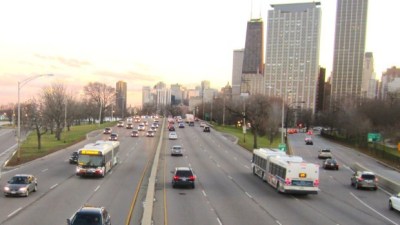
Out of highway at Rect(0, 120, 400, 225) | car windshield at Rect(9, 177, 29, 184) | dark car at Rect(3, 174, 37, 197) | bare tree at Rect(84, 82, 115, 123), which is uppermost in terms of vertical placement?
bare tree at Rect(84, 82, 115, 123)

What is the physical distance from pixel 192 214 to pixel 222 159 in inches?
1296

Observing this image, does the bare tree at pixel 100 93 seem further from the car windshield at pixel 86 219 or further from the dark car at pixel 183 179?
the car windshield at pixel 86 219

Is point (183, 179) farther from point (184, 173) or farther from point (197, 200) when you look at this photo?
point (197, 200)

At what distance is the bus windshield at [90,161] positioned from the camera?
35.9 m

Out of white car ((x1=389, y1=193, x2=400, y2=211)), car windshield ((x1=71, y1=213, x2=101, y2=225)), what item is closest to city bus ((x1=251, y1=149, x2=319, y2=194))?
white car ((x1=389, y1=193, x2=400, y2=211))

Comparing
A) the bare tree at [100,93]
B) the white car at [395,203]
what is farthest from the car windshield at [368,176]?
the bare tree at [100,93]

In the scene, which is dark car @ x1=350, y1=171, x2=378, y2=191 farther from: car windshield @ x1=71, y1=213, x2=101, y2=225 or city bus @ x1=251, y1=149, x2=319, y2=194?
car windshield @ x1=71, y1=213, x2=101, y2=225

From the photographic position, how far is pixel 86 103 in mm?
177375

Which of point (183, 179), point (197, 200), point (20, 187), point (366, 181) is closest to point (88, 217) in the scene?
point (197, 200)

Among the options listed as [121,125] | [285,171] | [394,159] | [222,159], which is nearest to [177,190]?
[285,171]

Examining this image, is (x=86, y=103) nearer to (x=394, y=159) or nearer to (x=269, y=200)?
(x=394, y=159)

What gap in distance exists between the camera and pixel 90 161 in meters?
36.0

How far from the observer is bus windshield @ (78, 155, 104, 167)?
35.9m

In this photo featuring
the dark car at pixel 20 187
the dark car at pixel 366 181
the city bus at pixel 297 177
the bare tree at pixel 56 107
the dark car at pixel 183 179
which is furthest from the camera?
the bare tree at pixel 56 107
